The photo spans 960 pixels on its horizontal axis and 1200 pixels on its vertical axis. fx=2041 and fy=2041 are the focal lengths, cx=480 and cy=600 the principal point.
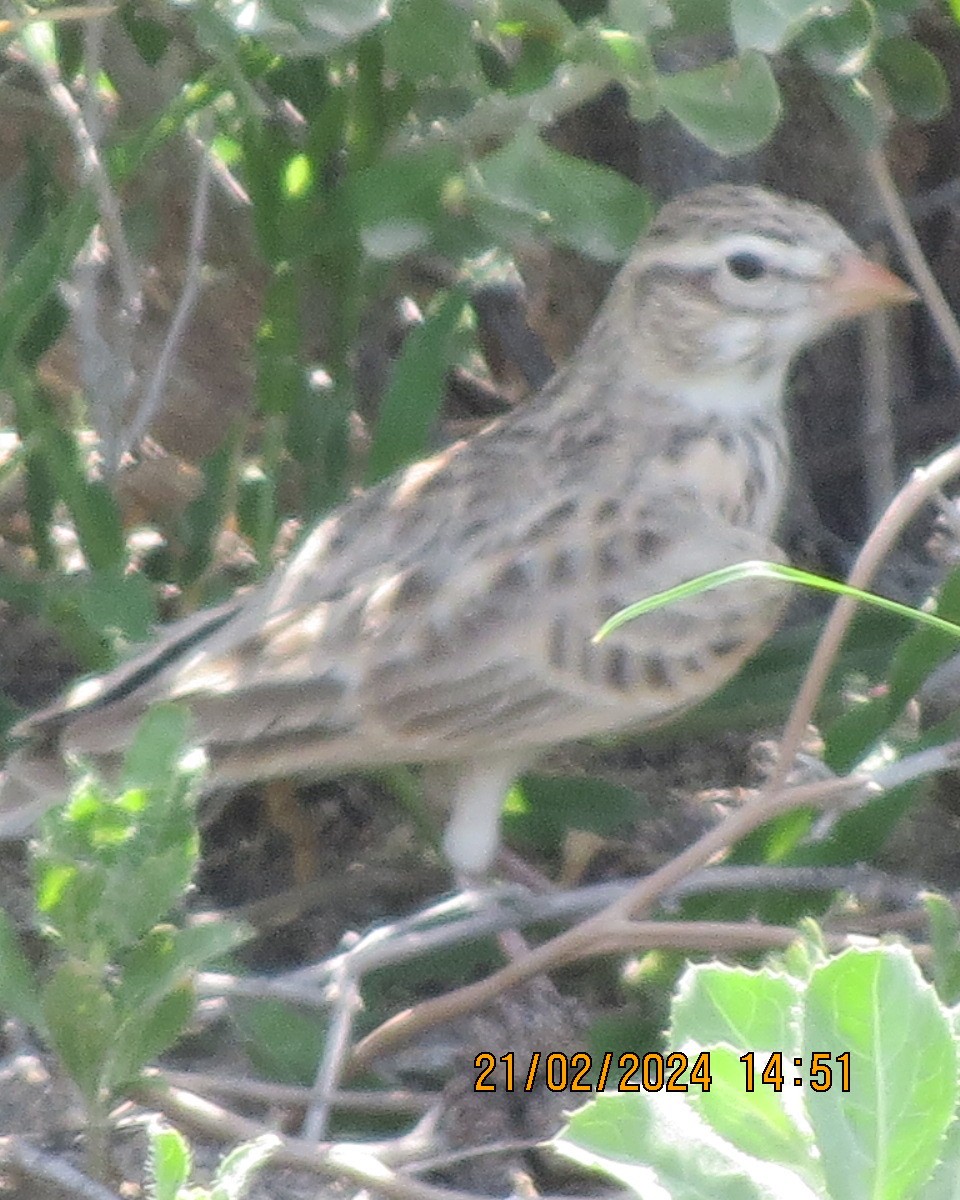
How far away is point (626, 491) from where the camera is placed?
272 cm

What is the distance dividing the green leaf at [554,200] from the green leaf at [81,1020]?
964 millimetres

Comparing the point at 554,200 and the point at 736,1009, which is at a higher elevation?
the point at 554,200

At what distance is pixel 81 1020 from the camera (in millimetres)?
1754

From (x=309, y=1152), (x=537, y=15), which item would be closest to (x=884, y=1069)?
(x=309, y=1152)

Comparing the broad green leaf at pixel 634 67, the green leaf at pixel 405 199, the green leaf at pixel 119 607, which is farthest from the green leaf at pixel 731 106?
the green leaf at pixel 119 607

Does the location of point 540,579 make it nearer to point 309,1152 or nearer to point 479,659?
point 479,659

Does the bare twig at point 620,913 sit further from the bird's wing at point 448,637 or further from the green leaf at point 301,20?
the green leaf at point 301,20

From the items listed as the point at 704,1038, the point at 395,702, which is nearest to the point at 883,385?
the point at 395,702

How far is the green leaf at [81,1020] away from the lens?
1.74m

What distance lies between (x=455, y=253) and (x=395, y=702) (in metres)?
0.63

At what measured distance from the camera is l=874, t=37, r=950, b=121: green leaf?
2.57 meters

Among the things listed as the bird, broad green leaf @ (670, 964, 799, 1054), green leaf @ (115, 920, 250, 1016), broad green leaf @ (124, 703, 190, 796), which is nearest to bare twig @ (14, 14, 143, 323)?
the bird

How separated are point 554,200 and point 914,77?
23.2 inches

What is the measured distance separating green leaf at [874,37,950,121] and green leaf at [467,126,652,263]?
422mm
